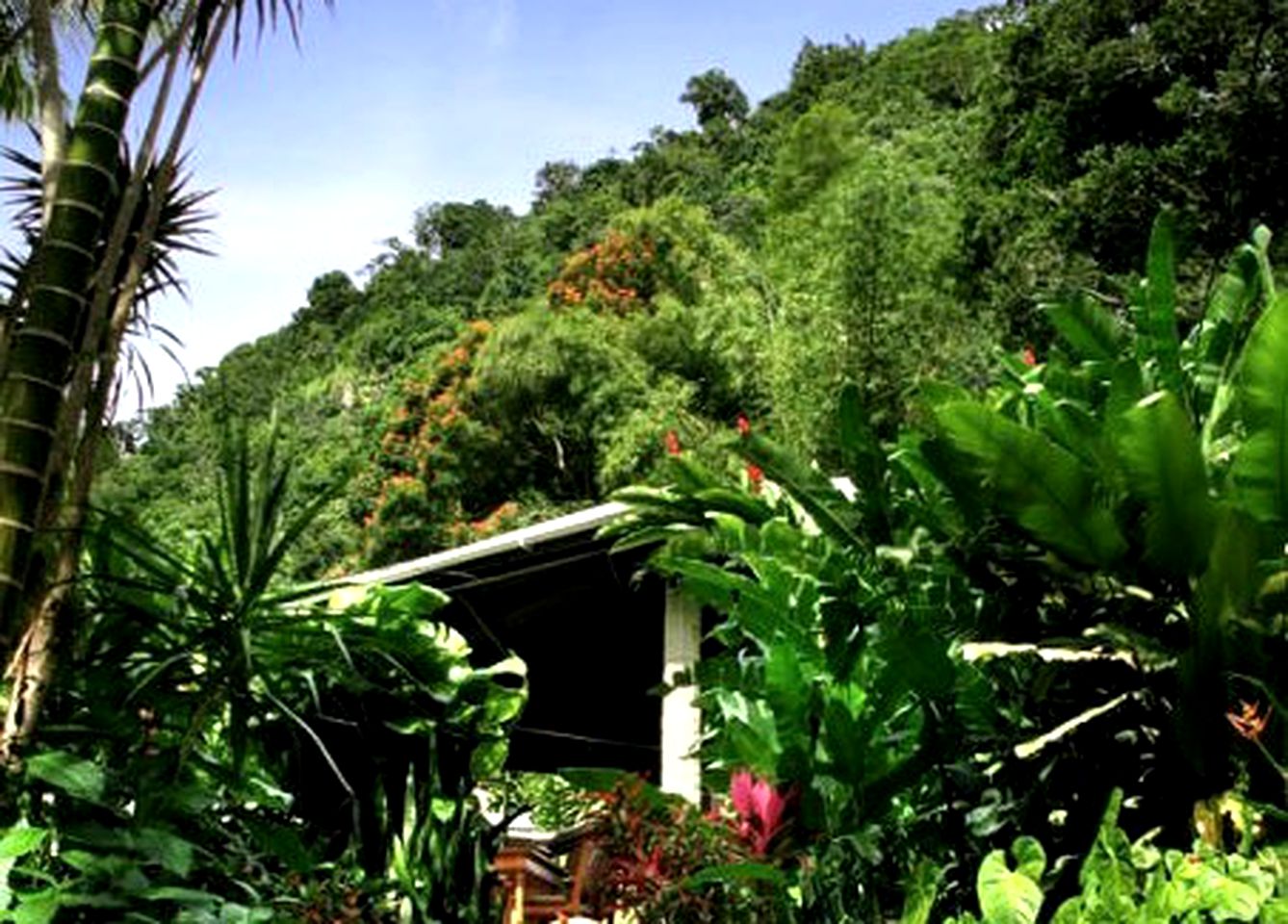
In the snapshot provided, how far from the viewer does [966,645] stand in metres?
3.24

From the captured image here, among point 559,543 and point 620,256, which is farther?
point 620,256

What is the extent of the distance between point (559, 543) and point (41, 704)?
10.4 ft

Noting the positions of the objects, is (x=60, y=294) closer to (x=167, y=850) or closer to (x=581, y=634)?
(x=167, y=850)

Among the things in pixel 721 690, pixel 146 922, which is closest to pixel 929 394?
pixel 721 690

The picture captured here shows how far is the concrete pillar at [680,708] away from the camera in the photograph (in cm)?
682

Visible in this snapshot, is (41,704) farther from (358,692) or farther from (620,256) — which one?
(620,256)

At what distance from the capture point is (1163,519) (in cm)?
306

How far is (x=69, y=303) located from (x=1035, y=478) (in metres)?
2.37

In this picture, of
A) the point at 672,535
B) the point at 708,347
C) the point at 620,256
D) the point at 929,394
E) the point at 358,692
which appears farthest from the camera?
the point at 620,256

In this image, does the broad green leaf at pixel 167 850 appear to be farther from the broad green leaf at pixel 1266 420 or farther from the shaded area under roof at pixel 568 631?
the shaded area under roof at pixel 568 631

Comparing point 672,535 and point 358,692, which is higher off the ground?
point 672,535

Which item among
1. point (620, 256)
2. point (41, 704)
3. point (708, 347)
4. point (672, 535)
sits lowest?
point (41, 704)

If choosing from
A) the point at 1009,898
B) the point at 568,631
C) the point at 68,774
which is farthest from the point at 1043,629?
the point at 568,631

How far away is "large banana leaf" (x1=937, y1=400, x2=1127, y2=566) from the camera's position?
3.05 metres
